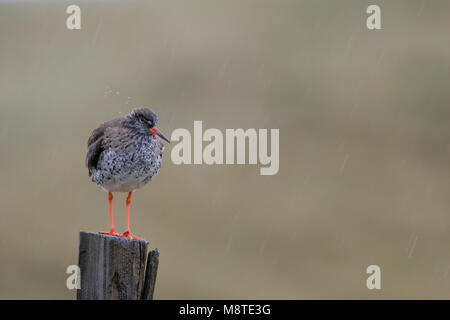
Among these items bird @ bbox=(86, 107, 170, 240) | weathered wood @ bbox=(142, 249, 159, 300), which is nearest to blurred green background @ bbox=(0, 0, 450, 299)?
bird @ bbox=(86, 107, 170, 240)

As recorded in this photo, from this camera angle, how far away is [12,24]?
6750cm

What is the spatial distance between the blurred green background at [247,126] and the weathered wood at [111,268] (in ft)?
79.0

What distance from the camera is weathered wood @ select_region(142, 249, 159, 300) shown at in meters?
5.78

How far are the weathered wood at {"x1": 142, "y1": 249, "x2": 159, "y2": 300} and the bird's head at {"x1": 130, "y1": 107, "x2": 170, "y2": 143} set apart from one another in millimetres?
2045

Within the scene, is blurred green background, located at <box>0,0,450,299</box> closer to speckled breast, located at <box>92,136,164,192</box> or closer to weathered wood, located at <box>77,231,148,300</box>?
speckled breast, located at <box>92,136,164,192</box>

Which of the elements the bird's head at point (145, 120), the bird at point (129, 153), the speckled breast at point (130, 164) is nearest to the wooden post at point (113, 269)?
the bird at point (129, 153)

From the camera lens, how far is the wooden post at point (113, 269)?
5.70m

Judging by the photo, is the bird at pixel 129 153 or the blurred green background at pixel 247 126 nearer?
the bird at pixel 129 153

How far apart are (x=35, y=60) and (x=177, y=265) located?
115 feet

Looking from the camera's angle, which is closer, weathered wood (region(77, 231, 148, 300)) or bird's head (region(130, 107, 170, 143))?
weathered wood (region(77, 231, 148, 300))

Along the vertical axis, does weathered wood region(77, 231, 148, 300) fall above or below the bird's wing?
below

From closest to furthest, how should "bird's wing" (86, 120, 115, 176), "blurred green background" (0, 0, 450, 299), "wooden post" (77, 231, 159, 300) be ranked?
"wooden post" (77, 231, 159, 300)
"bird's wing" (86, 120, 115, 176)
"blurred green background" (0, 0, 450, 299)

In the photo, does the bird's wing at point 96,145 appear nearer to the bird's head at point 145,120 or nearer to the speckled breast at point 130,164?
the speckled breast at point 130,164
